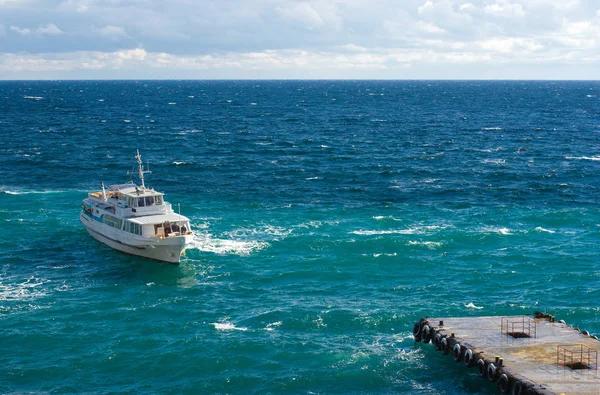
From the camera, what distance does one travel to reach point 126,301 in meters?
74.0

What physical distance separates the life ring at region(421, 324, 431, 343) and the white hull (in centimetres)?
3288

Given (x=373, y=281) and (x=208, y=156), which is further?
(x=208, y=156)

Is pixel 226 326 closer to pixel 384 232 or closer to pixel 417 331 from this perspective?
pixel 417 331

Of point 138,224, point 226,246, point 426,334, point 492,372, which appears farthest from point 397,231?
point 492,372

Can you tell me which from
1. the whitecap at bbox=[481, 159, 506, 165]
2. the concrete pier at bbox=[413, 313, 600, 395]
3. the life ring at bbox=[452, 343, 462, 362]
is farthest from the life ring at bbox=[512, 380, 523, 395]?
the whitecap at bbox=[481, 159, 506, 165]

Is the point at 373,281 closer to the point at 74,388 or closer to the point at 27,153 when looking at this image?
the point at 74,388

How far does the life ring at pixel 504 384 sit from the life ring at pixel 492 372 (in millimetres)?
890

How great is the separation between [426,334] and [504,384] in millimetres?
10553

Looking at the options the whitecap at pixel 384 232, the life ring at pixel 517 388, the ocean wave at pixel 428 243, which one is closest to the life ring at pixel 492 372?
the life ring at pixel 517 388

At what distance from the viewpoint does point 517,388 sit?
50.8 meters

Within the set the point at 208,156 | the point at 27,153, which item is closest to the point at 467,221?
the point at 208,156

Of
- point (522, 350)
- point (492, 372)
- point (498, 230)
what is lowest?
point (492, 372)

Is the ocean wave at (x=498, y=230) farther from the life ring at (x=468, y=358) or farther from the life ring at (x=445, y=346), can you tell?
the life ring at (x=468, y=358)

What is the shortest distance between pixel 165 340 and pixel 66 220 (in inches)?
1886
